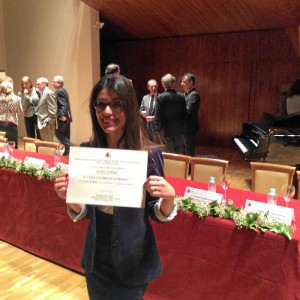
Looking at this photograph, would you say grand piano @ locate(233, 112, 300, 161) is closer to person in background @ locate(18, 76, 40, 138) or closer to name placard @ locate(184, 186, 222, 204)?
name placard @ locate(184, 186, 222, 204)

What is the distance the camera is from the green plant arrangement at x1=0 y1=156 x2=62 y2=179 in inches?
101

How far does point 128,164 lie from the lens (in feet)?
3.58

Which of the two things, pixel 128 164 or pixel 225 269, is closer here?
pixel 128 164

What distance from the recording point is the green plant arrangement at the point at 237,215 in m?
1.70

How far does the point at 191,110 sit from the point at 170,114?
0.35 metres

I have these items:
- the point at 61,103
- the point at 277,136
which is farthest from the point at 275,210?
the point at 61,103

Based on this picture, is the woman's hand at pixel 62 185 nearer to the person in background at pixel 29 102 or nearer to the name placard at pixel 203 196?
the name placard at pixel 203 196

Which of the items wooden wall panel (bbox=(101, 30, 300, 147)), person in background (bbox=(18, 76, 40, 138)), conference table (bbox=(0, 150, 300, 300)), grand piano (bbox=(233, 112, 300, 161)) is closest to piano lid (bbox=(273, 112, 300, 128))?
grand piano (bbox=(233, 112, 300, 161))

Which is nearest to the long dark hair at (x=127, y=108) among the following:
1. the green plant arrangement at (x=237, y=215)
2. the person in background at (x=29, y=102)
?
the green plant arrangement at (x=237, y=215)

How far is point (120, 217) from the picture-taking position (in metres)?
1.16

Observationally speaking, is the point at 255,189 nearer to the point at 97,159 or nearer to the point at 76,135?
the point at 97,159

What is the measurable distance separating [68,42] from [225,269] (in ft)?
22.5

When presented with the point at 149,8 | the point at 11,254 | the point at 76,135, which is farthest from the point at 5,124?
the point at 149,8

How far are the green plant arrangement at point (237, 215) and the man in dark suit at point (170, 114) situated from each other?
9.26ft
